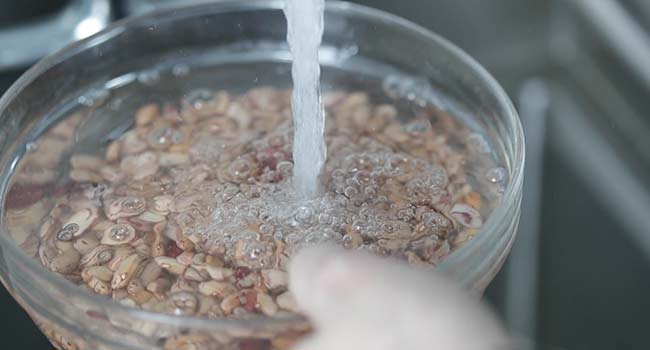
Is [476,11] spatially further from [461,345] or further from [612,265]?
[461,345]

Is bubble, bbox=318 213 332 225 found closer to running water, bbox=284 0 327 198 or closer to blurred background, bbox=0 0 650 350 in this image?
running water, bbox=284 0 327 198

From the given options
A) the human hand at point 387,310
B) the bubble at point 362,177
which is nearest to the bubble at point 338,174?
the bubble at point 362,177

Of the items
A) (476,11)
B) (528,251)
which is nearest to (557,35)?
(476,11)

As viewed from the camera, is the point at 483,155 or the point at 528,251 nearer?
the point at 483,155

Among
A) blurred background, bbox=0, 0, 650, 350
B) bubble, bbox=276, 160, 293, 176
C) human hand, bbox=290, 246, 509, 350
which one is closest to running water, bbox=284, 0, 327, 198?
bubble, bbox=276, 160, 293, 176

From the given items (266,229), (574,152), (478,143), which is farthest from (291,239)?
(574,152)
